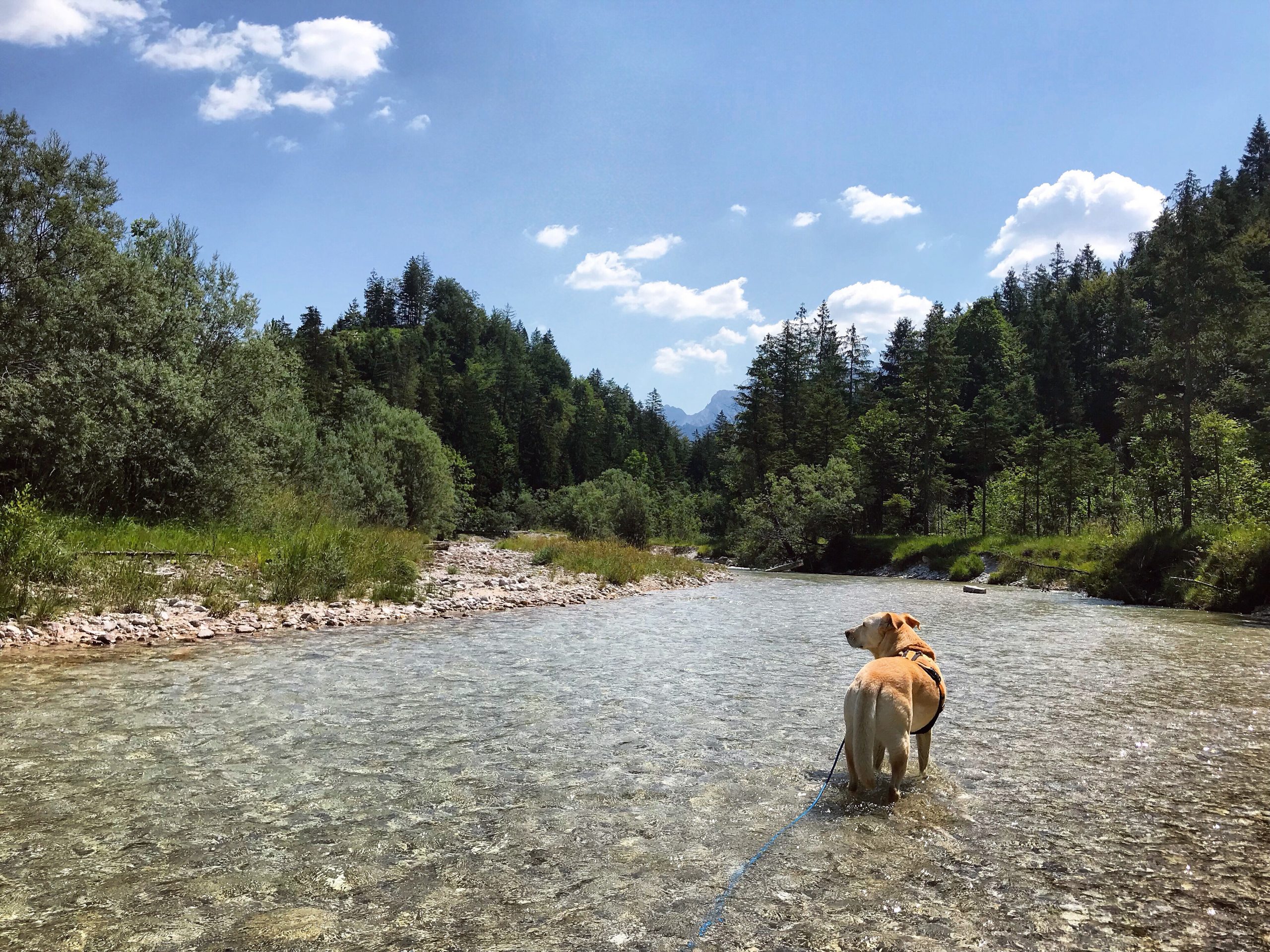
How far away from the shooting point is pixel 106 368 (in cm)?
1797

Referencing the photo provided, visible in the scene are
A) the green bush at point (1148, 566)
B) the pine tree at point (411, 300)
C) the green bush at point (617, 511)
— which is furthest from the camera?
the pine tree at point (411, 300)

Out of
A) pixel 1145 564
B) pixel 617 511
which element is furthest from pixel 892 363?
pixel 1145 564

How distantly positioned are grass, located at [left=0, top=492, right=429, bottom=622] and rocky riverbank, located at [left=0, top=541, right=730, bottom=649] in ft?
1.17

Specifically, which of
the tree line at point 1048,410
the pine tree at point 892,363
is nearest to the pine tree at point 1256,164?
the tree line at point 1048,410

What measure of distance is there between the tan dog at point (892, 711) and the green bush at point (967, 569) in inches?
1277

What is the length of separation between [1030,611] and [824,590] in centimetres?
818

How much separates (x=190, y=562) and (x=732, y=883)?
14.7m

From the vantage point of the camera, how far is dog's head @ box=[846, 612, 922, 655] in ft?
17.1

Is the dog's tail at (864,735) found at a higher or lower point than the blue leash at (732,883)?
higher

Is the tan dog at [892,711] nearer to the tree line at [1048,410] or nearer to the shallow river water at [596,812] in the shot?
the shallow river water at [596,812]

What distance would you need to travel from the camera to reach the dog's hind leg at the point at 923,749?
4.90 m

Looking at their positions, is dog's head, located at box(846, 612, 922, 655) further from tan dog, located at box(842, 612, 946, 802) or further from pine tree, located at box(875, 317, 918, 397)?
pine tree, located at box(875, 317, 918, 397)

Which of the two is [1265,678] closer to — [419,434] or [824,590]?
[824,590]

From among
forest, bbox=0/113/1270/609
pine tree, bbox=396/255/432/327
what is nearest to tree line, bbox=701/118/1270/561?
forest, bbox=0/113/1270/609
